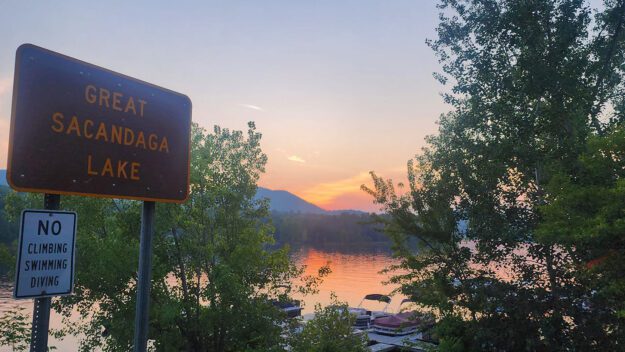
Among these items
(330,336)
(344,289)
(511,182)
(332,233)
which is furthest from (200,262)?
(332,233)

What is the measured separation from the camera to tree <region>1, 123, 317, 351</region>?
1441cm

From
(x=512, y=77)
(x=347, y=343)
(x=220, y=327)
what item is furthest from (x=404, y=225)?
(x=220, y=327)

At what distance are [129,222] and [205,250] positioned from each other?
293 cm

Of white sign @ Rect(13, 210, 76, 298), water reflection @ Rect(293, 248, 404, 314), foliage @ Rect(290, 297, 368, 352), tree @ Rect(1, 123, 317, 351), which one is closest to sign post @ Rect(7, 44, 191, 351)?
white sign @ Rect(13, 210, 76, 298)

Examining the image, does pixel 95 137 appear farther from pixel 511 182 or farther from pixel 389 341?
pixel 389 341

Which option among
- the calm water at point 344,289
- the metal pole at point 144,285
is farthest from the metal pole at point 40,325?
the calm water at point 344,289

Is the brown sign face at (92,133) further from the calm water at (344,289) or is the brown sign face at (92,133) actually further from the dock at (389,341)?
the calm water at (344,289)

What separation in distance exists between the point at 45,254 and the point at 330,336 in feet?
34.3

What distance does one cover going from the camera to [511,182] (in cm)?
1480

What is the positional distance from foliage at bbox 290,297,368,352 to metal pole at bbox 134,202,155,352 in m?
8.47

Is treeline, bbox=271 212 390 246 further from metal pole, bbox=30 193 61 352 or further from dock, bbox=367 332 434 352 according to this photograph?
metal pole, bbox=30 193 61 352

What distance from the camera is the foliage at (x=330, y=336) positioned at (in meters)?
12.3

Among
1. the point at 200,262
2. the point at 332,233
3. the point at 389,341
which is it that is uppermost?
the point at 332,233

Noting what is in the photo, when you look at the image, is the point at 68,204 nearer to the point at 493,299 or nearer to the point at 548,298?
the point at 493,299
